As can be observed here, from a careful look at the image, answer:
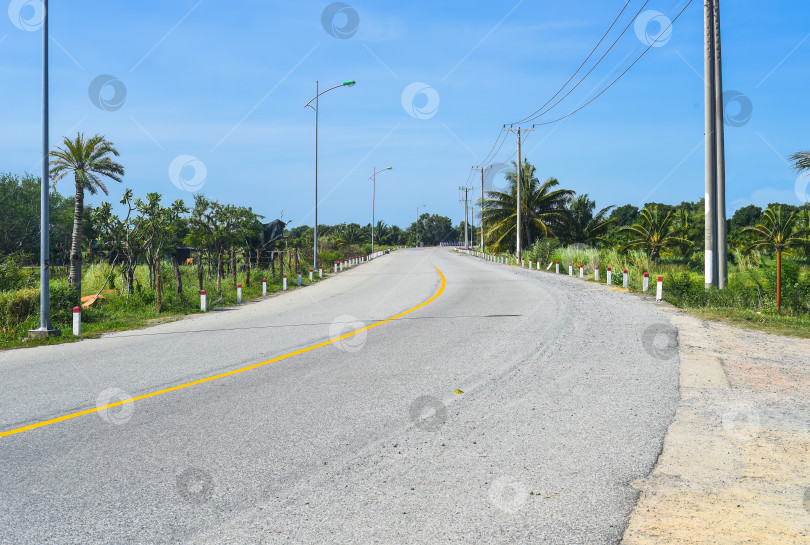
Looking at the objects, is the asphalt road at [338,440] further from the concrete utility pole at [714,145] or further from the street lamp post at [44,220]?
the concrete utility pole at [714,145]

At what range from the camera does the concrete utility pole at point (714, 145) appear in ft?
56.2

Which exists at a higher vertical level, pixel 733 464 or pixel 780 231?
pixel 780 231

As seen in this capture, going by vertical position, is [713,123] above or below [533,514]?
above

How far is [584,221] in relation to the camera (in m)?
55.4

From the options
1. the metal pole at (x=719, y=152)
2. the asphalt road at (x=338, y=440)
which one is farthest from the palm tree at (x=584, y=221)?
the asphalt road at (x=338, y=440)

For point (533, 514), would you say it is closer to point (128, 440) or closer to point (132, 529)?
point (132, 529)

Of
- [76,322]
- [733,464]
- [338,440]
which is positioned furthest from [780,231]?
[338,440]

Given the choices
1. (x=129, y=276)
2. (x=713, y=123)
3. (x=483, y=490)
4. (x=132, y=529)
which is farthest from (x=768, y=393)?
(x=129, y=276)

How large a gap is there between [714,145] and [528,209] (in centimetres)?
3660

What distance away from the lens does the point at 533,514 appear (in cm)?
400

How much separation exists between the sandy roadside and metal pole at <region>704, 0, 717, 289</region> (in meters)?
8.85

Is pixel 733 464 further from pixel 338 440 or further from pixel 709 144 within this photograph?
pixel 709 144

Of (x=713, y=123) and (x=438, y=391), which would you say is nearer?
(x=438, y=391)

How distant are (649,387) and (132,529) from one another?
6056 millimetres
